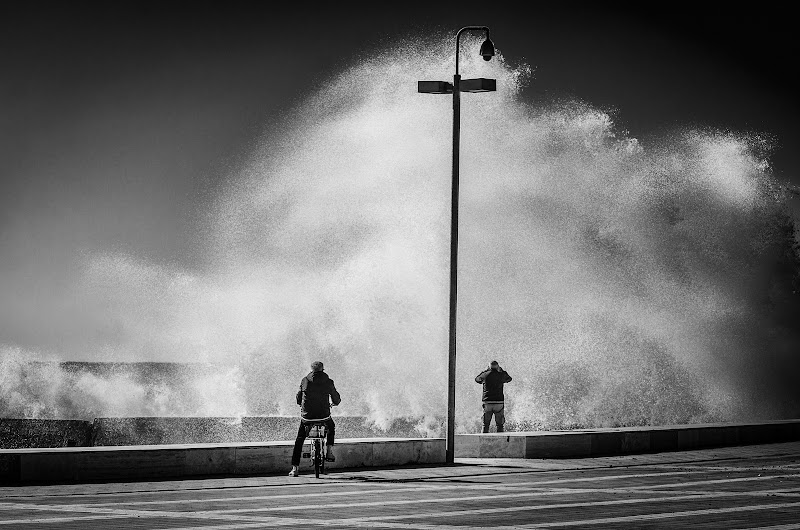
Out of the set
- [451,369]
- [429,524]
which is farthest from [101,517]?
[451,369]

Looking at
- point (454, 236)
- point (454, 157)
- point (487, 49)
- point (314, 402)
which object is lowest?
point (314, 402)

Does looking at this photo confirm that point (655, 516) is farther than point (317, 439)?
No

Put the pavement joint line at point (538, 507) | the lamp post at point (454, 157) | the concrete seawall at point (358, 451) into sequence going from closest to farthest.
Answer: the pavement joint line at point (538, 507)
the concrete seawall at point (358, 451)
the lamp post at point (454, 157)

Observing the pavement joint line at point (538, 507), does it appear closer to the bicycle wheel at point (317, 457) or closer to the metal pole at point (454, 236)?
the bicycle wheel at point (317, 457)

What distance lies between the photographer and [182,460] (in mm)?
17906

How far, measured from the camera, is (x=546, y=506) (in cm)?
1469

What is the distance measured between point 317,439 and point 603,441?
6.71 metres

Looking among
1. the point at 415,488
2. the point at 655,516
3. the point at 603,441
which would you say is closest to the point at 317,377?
the point at 415,488

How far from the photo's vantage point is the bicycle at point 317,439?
726 inches

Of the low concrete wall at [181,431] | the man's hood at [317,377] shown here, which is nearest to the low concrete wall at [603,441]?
the man's hood at [317,377]

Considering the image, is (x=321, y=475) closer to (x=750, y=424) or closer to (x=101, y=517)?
(x=101, y=517)

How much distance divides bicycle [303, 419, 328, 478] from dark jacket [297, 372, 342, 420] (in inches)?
4.8

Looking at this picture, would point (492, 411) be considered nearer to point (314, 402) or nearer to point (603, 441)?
point (603, 441)

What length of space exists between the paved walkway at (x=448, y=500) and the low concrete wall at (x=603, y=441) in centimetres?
129
